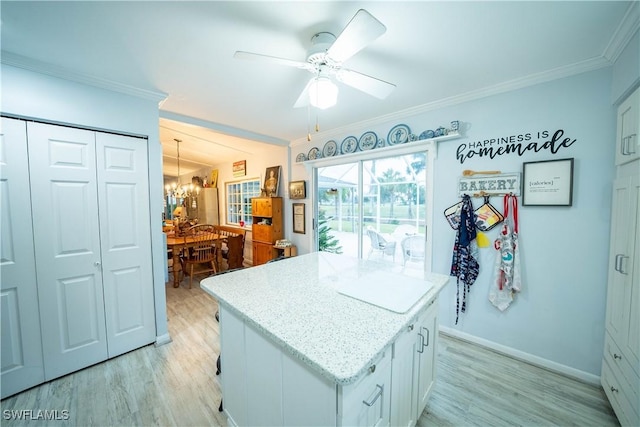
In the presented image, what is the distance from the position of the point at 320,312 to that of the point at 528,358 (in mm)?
2133

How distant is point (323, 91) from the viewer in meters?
1.43

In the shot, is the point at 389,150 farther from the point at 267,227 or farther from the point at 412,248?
the point at 267,227

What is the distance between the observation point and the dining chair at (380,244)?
132 inches

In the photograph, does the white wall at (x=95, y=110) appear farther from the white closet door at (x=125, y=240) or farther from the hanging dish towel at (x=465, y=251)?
the hanging dish towel at (x=465, y=251)

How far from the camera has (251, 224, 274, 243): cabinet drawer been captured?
3.98 m

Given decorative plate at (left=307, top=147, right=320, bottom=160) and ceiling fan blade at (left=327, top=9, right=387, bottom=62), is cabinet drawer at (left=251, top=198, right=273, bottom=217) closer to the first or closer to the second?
decorative plate at (left=307, top=147, right=320, bottom=160)

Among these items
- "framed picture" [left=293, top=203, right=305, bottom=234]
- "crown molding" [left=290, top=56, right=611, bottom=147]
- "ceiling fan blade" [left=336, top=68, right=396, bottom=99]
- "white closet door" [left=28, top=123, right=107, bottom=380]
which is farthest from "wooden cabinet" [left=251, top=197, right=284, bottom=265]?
"ceiling fan blade" [left=336, top=68, right=396, bottom=99]

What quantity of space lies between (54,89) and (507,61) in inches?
131

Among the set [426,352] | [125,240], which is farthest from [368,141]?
[125,240]

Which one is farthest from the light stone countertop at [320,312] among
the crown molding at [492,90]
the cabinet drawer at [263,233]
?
the cabinet drawer at [263,233]

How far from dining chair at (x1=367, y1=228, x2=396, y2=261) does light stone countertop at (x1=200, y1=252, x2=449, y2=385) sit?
1527 mm

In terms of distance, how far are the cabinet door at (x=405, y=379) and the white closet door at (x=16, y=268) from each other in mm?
2509

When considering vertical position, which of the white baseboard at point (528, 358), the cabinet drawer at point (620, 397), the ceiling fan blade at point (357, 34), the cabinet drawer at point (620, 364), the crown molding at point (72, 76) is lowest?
the white baseboard at point (528, 358)

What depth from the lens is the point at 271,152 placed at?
4.27 meters
